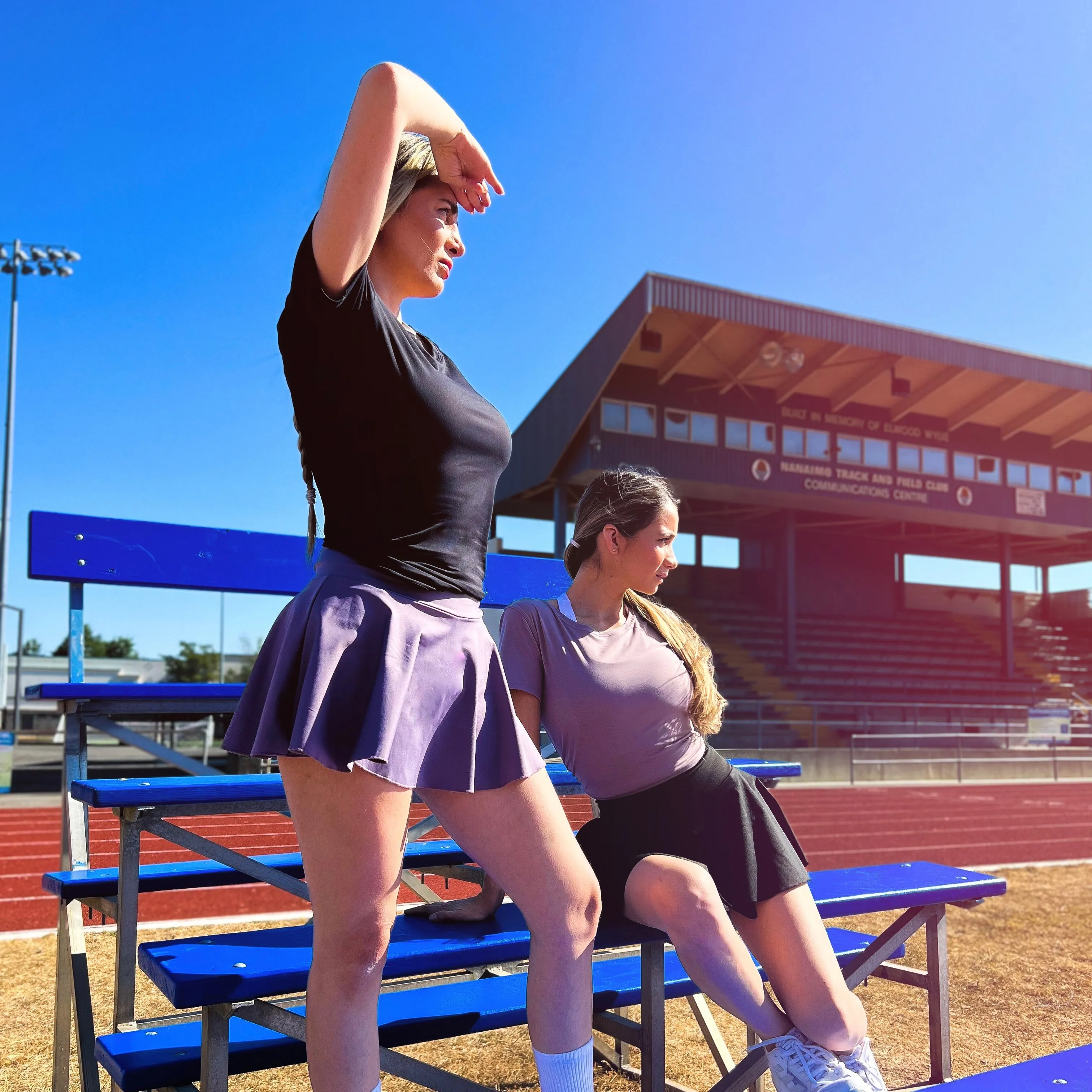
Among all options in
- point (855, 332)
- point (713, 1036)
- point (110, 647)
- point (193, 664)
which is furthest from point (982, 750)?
point (110, 647)

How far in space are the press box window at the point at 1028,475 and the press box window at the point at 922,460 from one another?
1908 mm

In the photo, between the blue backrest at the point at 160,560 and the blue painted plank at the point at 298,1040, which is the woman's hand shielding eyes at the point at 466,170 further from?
the blue backrest at the point at 160,560

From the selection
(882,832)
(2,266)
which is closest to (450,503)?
(882,832)

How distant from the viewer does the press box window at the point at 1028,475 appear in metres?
22.5

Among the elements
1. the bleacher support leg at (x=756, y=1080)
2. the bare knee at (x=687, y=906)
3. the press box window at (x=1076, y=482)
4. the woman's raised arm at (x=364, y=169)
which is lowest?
the bleacher support leg at (x=756, y=1080)

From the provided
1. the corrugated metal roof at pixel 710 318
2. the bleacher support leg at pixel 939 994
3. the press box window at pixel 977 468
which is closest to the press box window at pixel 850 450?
the corrugated metal roof at pixel 710 318

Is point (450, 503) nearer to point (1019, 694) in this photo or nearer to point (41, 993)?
point (41, 993)

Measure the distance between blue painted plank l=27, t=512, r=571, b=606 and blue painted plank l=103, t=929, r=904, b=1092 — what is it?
4.78 feet

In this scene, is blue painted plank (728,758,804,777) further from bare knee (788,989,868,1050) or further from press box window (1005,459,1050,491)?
press box window (1005,459,1050,491)

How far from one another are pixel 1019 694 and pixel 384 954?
22.0 metres

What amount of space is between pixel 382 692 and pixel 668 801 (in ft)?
3.19

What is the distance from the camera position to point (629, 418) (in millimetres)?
19203

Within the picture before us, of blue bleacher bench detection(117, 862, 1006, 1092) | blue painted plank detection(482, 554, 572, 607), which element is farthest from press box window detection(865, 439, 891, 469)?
blue bleacher bench detection(117, 862, 1006, 1092)

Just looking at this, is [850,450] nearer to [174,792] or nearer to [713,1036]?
[713,1036]
